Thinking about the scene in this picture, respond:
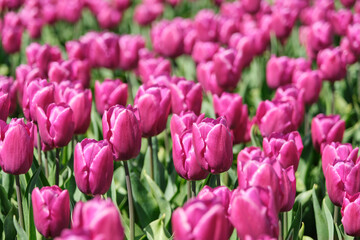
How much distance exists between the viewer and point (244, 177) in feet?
5.19

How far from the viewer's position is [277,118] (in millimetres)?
2439

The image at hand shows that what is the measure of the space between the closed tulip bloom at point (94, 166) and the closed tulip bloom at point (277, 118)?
3.02 ft

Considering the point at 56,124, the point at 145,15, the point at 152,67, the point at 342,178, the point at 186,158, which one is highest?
the point at 56,124

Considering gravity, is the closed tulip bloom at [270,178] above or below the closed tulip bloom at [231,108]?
above

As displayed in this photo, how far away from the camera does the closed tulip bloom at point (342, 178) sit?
187cm

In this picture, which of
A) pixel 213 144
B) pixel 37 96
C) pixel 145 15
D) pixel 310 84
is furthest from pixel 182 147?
pixel 145 15

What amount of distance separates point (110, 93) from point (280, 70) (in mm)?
1192

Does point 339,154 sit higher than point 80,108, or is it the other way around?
point 80,108

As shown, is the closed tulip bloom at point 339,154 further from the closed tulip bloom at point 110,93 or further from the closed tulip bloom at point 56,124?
the closed tulip bloom at point 110,93

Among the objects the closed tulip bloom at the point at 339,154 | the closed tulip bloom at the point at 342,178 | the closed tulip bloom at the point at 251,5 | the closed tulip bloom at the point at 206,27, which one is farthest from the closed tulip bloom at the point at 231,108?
the closed tulip bloom at the point at 251,5

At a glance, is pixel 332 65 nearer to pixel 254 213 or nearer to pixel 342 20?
pixel 342 20

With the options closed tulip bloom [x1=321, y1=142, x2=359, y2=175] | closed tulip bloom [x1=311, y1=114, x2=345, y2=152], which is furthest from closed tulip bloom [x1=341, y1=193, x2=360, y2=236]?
closed tulip bloom [x1=311, y1=114, x2=345, y2=152]

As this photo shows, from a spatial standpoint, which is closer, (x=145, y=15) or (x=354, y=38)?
(x=354, y=38)

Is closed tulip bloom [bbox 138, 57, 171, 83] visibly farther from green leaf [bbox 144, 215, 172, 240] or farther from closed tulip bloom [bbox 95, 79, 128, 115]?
green leaf [bbox 144, 215, 172, 240]
